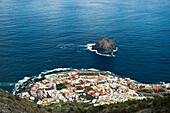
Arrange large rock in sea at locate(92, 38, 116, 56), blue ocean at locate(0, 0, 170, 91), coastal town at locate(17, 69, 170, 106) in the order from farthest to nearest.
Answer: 1. large rock in sea at locate(92, 38, 116, 56)
2. blue ocean at locate(0, 0, 170, 91)
3. coastal town at locate(17, 69, 170, 106)

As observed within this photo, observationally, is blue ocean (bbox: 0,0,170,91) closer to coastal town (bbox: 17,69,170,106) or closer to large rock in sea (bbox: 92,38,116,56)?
large rock in sea (bbox: 92,38,116,56)

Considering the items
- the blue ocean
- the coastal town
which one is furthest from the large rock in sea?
the coastal town

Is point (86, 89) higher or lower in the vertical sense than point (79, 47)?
lower

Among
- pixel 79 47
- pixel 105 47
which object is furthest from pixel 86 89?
pixel 79 47

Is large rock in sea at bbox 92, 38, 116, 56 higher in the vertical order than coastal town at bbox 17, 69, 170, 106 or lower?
higher

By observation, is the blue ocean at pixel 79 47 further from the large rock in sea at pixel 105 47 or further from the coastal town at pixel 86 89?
the coastal town at pixel 86 89

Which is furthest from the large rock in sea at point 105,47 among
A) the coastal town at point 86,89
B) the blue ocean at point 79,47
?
the coastal town at point 86,89

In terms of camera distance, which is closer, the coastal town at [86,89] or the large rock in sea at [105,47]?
the coastal town at [86,89]

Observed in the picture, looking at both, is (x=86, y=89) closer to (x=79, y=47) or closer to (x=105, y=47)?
(x=105, y=47)
